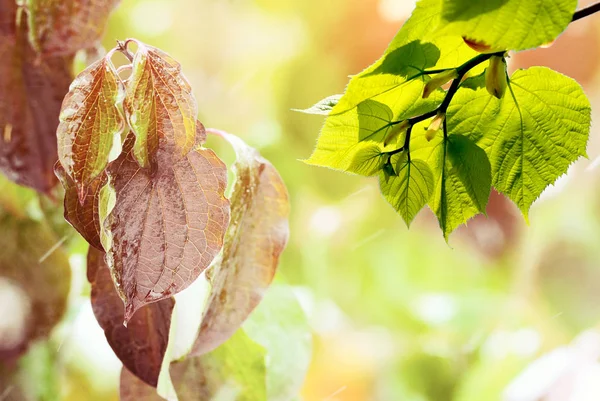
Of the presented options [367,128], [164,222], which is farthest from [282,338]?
[367,128]

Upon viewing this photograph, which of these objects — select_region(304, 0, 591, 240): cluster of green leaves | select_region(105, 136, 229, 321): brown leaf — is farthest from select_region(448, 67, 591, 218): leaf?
select_region(105, 136, 229, 321): brown leaf

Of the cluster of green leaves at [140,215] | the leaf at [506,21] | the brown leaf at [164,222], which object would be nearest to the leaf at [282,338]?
the cluster of green leaves at [140,215]

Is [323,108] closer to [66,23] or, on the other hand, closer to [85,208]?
[85,208]

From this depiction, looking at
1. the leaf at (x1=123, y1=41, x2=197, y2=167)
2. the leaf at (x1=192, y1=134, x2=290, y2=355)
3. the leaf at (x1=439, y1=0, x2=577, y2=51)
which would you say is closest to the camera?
the leaf at (x1=439, y1=0, x2=577, y2=51)

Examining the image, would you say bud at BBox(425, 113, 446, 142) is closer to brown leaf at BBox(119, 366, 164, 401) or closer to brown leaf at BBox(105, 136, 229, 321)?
brown leaf at BBox(105, 136, 229, 321)

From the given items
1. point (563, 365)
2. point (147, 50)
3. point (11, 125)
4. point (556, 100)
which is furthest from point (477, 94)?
point (11, 125)

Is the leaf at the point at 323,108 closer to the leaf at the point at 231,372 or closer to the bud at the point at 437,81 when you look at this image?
the bud at the point at 437,81
